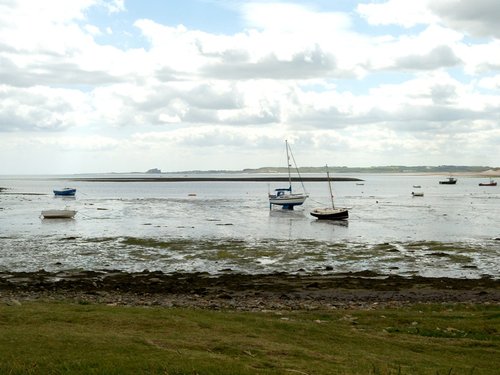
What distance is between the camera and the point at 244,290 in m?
26.4

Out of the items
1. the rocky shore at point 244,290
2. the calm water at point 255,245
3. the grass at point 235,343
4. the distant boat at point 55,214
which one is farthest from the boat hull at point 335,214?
the grass at point 235,343

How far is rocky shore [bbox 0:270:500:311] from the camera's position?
22734mm

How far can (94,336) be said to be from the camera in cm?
1198

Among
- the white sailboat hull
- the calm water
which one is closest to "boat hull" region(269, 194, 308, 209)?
the white sailboat hull

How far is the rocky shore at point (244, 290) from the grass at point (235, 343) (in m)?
5.10

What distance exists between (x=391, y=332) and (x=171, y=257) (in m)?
25.3

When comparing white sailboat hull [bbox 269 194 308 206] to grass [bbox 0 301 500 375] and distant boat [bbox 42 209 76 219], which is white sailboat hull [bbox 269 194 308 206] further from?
grass [bbox 0 301 500 375]

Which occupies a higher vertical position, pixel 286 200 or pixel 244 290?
pixel 286 200

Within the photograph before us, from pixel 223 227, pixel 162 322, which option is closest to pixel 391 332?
pixel 162 322

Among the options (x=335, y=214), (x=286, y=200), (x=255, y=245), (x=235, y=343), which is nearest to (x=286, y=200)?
(x=286, y=200)

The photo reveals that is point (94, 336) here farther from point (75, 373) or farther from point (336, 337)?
point (336, 337)

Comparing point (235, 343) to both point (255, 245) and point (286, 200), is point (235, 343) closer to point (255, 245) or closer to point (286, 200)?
point (255, 245)

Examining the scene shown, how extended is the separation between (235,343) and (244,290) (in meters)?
14.1

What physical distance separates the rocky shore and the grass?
510 centimetres
